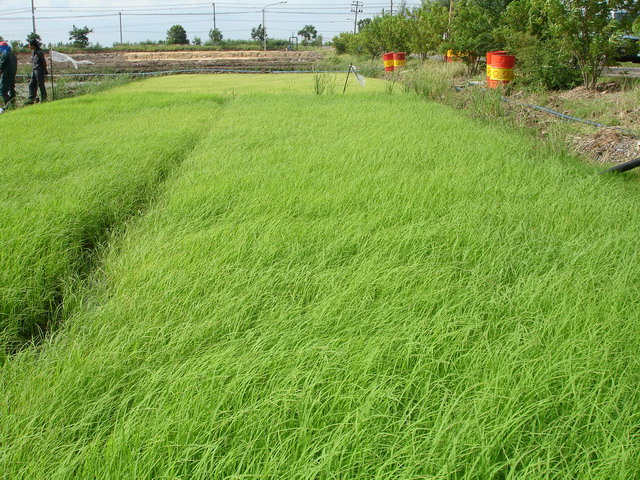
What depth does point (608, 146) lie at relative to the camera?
4.34 meters

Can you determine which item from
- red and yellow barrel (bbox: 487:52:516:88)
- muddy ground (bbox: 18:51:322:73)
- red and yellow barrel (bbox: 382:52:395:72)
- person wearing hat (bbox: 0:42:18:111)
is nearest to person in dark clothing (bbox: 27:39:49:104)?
person wearing hat (bbox: 0:42:18:111)

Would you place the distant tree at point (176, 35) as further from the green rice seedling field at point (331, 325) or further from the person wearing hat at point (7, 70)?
the green rice seedling field at point (331, 325)

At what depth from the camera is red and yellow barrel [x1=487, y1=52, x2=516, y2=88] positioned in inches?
307

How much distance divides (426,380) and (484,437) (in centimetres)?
29

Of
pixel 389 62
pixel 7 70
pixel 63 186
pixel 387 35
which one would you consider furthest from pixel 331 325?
pixel 387 35

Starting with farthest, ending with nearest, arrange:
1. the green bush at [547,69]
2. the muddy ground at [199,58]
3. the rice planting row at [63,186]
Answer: the muddy ground at [199,58], the green bush at [547,69], the rice planting row at [63,186]

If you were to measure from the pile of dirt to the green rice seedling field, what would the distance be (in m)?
0.60

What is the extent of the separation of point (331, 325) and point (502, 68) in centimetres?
732

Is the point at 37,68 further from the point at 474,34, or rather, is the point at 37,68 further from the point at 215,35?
the point at 215,35

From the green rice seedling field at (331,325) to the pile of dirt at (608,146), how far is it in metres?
0.60

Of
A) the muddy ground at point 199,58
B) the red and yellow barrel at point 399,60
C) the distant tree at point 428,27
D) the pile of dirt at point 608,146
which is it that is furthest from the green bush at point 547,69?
the muddy ground at point 199,58

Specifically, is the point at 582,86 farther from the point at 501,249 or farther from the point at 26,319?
the point at 26,319

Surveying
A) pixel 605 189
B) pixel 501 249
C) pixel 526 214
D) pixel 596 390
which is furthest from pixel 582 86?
pixel 596 390

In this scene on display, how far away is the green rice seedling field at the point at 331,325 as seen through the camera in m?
1.29
